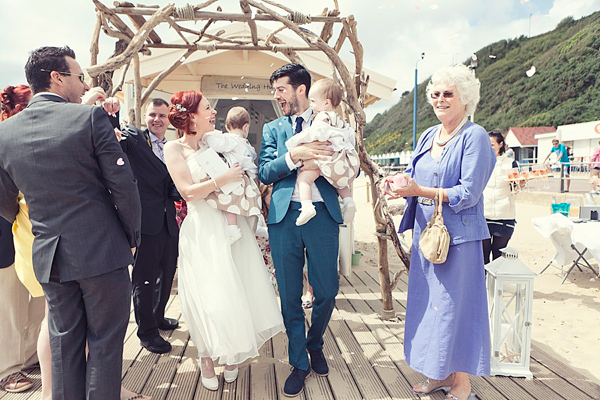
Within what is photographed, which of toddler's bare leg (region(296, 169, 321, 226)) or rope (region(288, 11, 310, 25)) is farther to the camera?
rope (region(288, 11, 310, 25))

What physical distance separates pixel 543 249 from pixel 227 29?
673 cm

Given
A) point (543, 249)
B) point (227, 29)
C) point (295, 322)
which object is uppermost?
point (227, 29)

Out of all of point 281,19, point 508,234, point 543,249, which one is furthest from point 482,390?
point 543,249

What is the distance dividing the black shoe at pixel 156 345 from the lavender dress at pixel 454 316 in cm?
191

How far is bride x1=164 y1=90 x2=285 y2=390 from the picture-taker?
228 cm

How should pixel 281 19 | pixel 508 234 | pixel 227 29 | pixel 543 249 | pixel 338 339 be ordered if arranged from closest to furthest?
pixel 281 19 < pixel 338 339 < pixel 508 234 < pixel 227 29 < pixel 543 249

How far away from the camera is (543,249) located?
7211 millimetres

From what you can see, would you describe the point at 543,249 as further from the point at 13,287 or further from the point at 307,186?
the point at 13,287

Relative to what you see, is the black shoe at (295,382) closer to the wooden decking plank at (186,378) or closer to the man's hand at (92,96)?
the wooden decking plank at (186,378)

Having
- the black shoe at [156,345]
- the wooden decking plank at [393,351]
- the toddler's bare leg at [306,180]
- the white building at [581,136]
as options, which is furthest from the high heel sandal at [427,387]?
the white building at [581,136]

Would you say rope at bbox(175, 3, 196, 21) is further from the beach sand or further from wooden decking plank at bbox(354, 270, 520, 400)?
the beach sand

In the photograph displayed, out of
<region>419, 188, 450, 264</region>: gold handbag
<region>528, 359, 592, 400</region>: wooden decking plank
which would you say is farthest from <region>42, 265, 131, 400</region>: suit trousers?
<region>528, 359, 592, 400</region>: wooden decking plank

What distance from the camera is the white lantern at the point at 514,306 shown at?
2584 millimetres

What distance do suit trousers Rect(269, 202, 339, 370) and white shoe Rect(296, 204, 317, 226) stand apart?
0.12 meters
